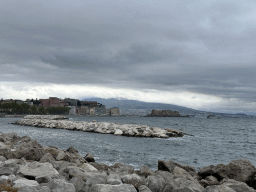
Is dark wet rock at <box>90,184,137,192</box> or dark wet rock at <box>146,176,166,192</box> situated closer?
dark wet rock at <box>90,184,137,192</box>

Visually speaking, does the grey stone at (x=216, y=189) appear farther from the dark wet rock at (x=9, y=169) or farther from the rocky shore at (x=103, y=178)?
the dark wet rock at (x=9, y=169)

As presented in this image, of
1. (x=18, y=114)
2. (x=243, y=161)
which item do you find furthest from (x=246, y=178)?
(x=18, y=114)

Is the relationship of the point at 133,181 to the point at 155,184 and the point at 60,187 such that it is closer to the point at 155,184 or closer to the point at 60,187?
the point at 155,184

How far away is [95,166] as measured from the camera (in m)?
10.4

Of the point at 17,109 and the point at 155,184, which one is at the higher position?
the point at 155,184

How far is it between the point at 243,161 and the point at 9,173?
338 inches

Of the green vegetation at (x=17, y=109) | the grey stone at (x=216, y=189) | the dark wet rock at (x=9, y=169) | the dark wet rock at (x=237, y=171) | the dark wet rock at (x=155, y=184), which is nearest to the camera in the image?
the grey stone at (x=216, y=189)

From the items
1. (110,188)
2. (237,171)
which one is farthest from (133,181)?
(237,171)

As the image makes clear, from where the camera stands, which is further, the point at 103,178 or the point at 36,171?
the point at 36,171

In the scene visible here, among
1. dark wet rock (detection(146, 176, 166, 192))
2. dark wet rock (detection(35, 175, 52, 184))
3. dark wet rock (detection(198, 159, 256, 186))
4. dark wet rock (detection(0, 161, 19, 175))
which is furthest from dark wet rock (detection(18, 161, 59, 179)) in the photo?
dark wet rock (detection(198, 159, 256, 186))

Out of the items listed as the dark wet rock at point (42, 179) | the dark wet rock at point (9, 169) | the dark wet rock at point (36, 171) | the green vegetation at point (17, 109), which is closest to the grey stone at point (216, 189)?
the dark wet rock at point (42, 179)

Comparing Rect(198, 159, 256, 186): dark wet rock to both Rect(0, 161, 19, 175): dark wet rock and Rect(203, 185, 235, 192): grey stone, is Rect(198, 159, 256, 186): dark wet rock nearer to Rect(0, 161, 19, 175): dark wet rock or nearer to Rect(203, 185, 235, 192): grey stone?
Rect(203, 185, 235, 192): grey stone

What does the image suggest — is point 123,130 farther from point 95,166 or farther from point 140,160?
point 95,166

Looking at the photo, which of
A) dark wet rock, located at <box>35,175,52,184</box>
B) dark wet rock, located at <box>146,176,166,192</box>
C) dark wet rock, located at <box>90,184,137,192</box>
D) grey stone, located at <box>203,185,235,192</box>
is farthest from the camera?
dark wet rock, located at <box>35,175,52,184</box>
